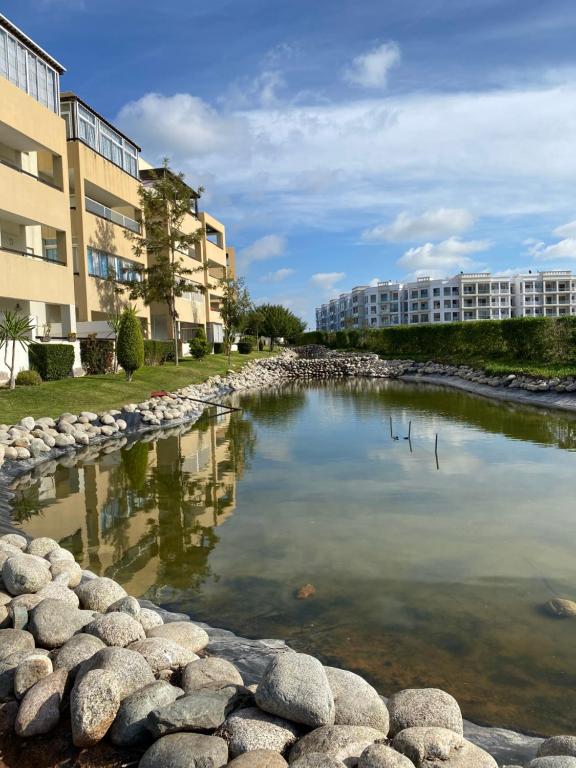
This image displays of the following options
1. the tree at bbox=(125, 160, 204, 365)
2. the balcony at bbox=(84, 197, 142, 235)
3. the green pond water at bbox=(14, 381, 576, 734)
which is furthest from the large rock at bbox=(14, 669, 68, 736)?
Answer: the tree at bbox=(125, 160, 204, 365)

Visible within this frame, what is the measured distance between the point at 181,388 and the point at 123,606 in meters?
22.5

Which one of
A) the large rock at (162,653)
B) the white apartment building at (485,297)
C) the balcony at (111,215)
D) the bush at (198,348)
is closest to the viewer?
the large rock at (162,653)

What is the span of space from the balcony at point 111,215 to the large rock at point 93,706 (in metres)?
31.6

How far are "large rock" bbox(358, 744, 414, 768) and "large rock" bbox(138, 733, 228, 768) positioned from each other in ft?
2.36

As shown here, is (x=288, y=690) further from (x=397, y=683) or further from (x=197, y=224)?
(x=197, y=224)

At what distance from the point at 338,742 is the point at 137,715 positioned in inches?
45.1

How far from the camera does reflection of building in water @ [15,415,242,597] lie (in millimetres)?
7285

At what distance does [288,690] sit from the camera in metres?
3.49

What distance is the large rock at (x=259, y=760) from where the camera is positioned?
304 centimetres

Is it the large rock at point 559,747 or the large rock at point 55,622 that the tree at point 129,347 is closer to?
the large rock at point 55,622

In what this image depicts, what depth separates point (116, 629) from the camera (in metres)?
4.53

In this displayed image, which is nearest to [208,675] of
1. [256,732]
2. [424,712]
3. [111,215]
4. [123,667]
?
[123,667]

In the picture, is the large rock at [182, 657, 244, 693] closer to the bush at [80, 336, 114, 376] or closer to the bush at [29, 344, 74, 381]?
the bush at [29, 344, 74, 381]

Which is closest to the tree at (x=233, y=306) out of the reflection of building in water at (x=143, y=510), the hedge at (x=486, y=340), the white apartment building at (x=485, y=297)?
the hedge at (x=486, y=340)
